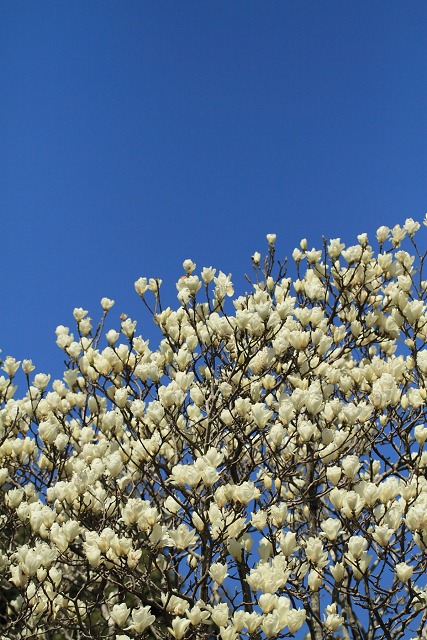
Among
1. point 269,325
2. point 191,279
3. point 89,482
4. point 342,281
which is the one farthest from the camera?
point 342,281

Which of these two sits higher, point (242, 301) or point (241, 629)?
point (242, 301)

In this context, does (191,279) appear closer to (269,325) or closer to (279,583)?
(269,325)

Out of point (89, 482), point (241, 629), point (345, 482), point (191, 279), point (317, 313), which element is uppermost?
point (191, 279)

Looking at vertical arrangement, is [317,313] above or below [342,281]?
below

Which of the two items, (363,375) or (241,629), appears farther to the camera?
(363,375)

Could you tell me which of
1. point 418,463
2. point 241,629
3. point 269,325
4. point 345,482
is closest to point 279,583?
point 241,629

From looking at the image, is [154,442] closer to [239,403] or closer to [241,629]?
[239,403]

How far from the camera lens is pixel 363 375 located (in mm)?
4891

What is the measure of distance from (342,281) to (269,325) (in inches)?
54.5

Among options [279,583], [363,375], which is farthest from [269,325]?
[279,583]

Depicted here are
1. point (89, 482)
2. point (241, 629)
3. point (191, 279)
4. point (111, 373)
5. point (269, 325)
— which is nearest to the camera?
point (241, 629)

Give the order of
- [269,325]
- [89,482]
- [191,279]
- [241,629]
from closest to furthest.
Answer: [241,629]
[89,482]
[269,325]
[191,279]

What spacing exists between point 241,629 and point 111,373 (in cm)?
240

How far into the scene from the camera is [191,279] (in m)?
4.80
